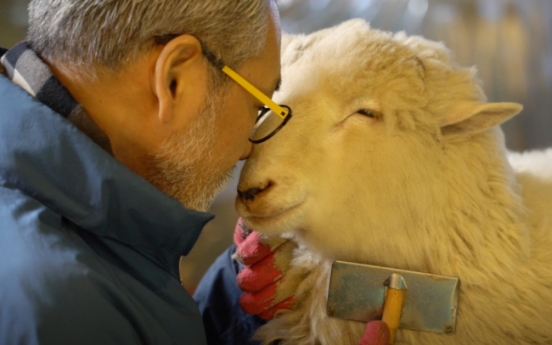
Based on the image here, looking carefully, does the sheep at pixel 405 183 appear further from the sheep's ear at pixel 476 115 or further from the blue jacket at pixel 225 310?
the blue jacket at pixel 225 310

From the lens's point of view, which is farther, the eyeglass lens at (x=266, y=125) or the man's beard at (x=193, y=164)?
the eyeglass lens at (x=266, y=125)

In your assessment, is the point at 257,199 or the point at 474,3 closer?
the point at 257,199

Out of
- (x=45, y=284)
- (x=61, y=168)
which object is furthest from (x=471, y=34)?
(x=45, y=284)

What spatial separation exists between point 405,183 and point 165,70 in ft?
1.69

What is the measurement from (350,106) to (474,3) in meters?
1.41

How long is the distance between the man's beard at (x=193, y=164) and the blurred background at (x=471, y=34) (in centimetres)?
113

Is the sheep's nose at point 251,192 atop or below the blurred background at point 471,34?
below

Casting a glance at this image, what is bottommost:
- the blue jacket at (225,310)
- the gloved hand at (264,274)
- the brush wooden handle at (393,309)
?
the blue jacket at (225,310)

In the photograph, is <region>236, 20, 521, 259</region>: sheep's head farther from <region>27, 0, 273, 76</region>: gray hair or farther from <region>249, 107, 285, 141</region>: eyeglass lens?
<region>27, 0, 273, 76</region>: gray hair

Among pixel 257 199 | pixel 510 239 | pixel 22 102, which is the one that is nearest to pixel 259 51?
pixel 257 199

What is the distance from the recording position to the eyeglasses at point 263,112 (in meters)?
0.94

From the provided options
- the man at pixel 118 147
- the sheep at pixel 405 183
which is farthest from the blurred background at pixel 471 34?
the man at pixel 118 147

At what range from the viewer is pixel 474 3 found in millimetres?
2217

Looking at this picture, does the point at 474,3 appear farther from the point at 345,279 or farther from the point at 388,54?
the point at 345,279
